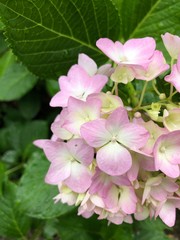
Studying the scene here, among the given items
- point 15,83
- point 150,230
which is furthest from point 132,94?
point 15,83

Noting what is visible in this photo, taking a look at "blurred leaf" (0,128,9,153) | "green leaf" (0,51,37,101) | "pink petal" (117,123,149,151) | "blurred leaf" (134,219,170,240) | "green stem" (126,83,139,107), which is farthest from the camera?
"blurred leaf" (0,128,9,153)

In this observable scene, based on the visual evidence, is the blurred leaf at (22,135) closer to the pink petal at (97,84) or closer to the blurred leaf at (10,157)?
the blurred leaf at (10,157)

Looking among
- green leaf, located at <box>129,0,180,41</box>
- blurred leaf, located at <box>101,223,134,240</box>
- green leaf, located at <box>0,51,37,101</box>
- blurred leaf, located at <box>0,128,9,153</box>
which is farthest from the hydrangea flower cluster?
blurred leaf, located at <box>0,128,9,153</box>

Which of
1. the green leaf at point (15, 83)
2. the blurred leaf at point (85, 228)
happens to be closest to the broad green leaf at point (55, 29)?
the blurred leaf at point (85, 228)

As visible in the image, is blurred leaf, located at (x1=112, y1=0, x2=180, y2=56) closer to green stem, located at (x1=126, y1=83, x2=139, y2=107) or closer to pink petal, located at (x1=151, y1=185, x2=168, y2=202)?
green stem, located at (x1=126, y1=83, x2=139, y2=107)

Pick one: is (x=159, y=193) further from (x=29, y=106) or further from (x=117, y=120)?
(x=29, y=106)

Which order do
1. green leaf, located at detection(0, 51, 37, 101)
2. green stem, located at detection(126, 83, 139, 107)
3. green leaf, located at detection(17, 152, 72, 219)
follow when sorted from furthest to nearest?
green leaf, located at detection(0, 51, 37, 101) < green leaf, located at detection(17, 152, 72, 219) < green stem, located at detection(126, 83, 139, 107)
